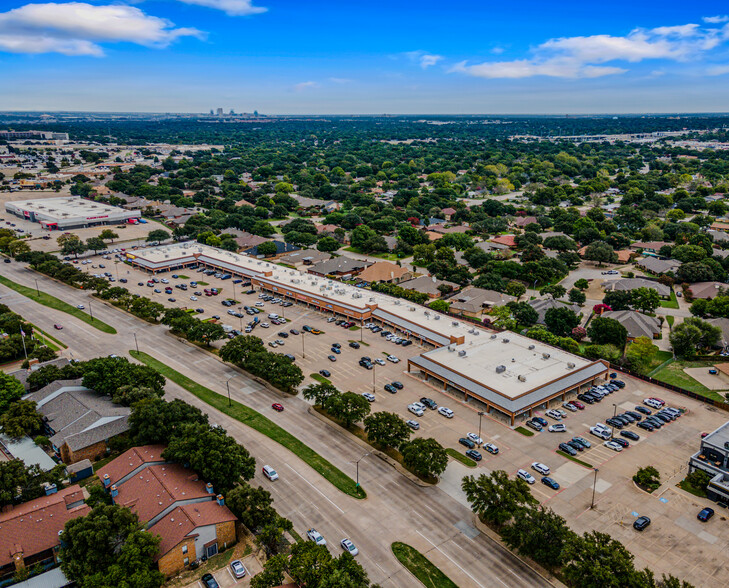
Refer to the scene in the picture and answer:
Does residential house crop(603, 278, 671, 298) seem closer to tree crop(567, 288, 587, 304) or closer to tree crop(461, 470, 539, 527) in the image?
tree crop(567, 288, 587, 304)

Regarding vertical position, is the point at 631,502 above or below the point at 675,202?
below

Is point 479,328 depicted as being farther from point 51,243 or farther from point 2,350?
point 51,243

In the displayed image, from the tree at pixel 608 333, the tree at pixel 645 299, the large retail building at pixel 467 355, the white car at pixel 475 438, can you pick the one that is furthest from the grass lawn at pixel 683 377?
the white car at pixel 475 438

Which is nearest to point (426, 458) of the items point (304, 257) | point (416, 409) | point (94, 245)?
point (416, 409)

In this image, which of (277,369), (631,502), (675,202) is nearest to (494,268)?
(277,369)

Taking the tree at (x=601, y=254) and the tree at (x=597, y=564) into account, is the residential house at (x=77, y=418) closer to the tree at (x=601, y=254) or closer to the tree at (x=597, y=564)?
the tree at (x=597, y=564)

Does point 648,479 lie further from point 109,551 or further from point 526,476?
point 109,551
